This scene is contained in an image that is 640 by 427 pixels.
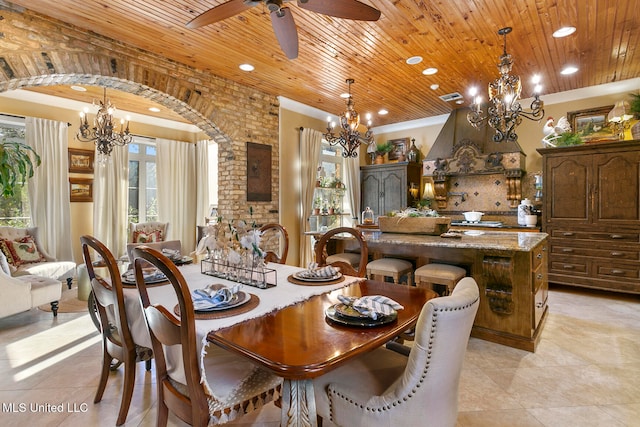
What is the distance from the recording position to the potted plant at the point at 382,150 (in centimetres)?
669

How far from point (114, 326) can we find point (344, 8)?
239 cm

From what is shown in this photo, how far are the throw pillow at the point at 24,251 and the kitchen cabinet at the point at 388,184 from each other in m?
5.37

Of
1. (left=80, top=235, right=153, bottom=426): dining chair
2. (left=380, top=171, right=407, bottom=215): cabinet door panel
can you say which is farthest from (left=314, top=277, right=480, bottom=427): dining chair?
(left=380, top=171, right=407, bottom=215): cabinet door panel

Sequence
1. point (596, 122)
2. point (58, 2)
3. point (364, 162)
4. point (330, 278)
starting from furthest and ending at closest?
point (364, 162) < point (596, 122) < point (58, 2) < point (330, 278)

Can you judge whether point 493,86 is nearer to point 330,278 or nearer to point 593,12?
point 593,12

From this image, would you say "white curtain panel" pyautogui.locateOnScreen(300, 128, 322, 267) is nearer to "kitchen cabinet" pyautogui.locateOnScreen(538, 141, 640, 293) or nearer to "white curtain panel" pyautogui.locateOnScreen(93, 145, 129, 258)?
"white curtain panel" pyautogui.locateOnScreen(93, 145, 129, 258)

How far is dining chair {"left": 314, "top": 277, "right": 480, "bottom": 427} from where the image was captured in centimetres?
105

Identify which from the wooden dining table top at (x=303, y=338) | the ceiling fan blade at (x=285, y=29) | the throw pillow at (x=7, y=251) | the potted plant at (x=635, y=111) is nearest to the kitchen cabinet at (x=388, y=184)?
the potted plant at (x=635, y=111)

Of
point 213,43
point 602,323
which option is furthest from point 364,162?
point 602,323

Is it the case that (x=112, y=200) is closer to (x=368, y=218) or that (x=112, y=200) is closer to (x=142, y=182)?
(x=142, y=182)

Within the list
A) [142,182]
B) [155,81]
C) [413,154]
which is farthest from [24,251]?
[413,154]

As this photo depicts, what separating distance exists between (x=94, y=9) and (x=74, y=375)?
292 cm

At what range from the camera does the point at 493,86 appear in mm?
3131

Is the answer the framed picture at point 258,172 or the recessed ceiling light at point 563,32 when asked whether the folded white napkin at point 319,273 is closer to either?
the framed picture at point 258,172
